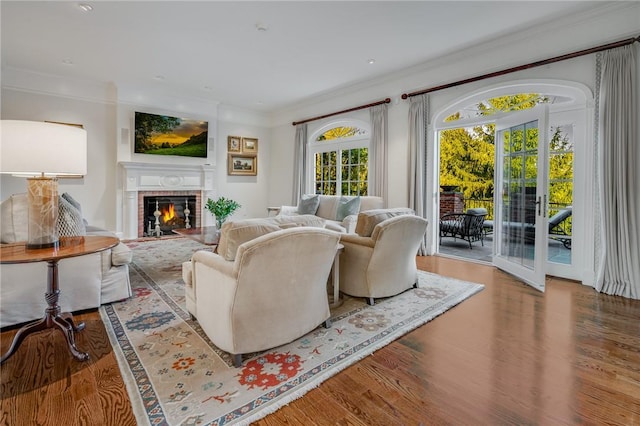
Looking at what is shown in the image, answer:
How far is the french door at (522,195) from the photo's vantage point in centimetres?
354

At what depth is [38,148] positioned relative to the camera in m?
1.92

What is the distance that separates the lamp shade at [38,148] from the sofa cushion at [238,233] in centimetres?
107

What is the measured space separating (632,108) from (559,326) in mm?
2370

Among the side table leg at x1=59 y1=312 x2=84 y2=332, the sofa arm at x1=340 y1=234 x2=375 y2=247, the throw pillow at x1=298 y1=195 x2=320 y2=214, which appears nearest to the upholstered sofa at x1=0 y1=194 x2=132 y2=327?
the side table leg at x1=59 y1=312 x2=84 y2=332

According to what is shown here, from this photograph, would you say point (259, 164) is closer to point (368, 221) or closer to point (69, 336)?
point (368, 221)

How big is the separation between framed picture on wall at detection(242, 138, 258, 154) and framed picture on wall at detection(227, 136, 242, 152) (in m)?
0.10

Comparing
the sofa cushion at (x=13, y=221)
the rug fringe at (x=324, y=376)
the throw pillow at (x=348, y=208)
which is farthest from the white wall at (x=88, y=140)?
the rug fringe at (x=324, y=376)

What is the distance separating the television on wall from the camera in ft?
21.1

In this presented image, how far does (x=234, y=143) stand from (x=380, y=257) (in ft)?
19.4

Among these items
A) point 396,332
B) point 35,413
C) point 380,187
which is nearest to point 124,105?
point 380,187

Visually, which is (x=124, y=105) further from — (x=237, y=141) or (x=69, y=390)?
(x=69, y=390)

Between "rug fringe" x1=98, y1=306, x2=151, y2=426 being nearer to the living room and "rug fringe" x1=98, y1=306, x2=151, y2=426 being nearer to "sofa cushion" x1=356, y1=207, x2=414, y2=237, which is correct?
"sofa cushion" x1=356, y1=207, x2=414, y2=237

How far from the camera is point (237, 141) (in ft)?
25.8

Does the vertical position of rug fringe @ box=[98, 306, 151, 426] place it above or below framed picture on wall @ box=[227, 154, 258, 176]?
below
